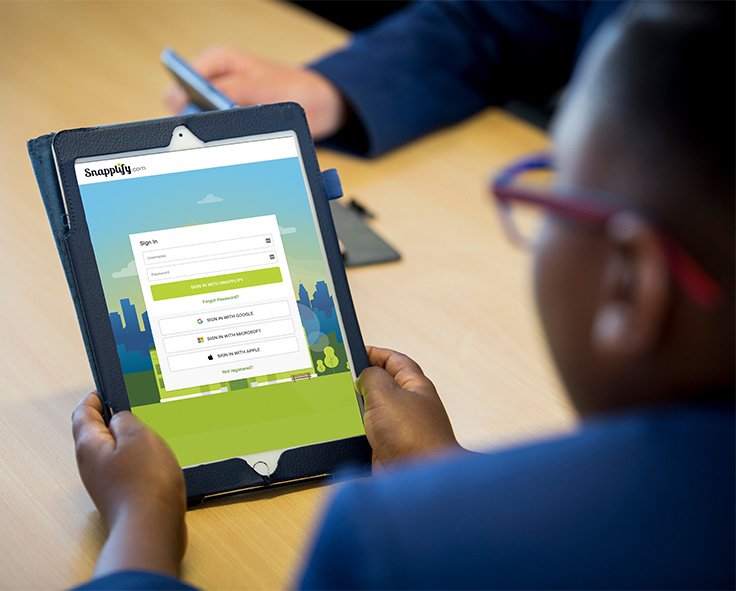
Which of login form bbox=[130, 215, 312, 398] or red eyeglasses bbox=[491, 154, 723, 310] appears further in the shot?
login form bbox=[130, 215, 312, 398]

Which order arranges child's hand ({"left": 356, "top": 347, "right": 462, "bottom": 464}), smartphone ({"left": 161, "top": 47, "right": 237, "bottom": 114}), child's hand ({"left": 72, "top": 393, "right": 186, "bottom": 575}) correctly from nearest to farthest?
1. child's hand ({"left": 72, "top": 393, "right": 186, "bottom": 575})
2. child's hand ({"left": 356, "top": 347, "right": 462, "bottom": 464})
3. smartphone ({"left": 161, "top": 47, "right": 237, "bottom": 114})

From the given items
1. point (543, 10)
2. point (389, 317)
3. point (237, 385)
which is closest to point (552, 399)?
point (389, 317)

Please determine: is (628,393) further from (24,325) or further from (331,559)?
(24,325)

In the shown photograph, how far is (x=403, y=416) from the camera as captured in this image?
0.81 metres

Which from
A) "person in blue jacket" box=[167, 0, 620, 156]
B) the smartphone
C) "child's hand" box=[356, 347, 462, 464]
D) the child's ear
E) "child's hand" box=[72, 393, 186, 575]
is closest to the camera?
the child's ear

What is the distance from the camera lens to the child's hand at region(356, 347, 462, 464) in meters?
0.80

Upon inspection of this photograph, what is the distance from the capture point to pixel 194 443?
2.63ft

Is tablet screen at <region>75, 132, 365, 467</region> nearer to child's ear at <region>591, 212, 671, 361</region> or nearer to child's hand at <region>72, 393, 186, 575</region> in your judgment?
child's hand at <region>72, 393, 186, 575</region>

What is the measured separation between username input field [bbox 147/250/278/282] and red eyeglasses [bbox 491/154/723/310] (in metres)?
0.30

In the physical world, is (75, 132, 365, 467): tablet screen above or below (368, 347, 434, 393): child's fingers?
above

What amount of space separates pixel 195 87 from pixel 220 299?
43 cm

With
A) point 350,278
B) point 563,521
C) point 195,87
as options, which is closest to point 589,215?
point 563,521

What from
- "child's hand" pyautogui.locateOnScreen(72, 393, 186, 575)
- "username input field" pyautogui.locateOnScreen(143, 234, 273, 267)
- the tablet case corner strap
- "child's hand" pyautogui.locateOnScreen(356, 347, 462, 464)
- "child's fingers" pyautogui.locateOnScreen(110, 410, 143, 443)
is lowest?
"child's hand" pyautogui.locateOnScreen(356, 347, 462, 464)

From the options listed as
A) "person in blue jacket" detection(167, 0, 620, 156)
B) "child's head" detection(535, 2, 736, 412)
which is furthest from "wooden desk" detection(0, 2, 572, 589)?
"child's head" detection(535, 2, 736, 412)
